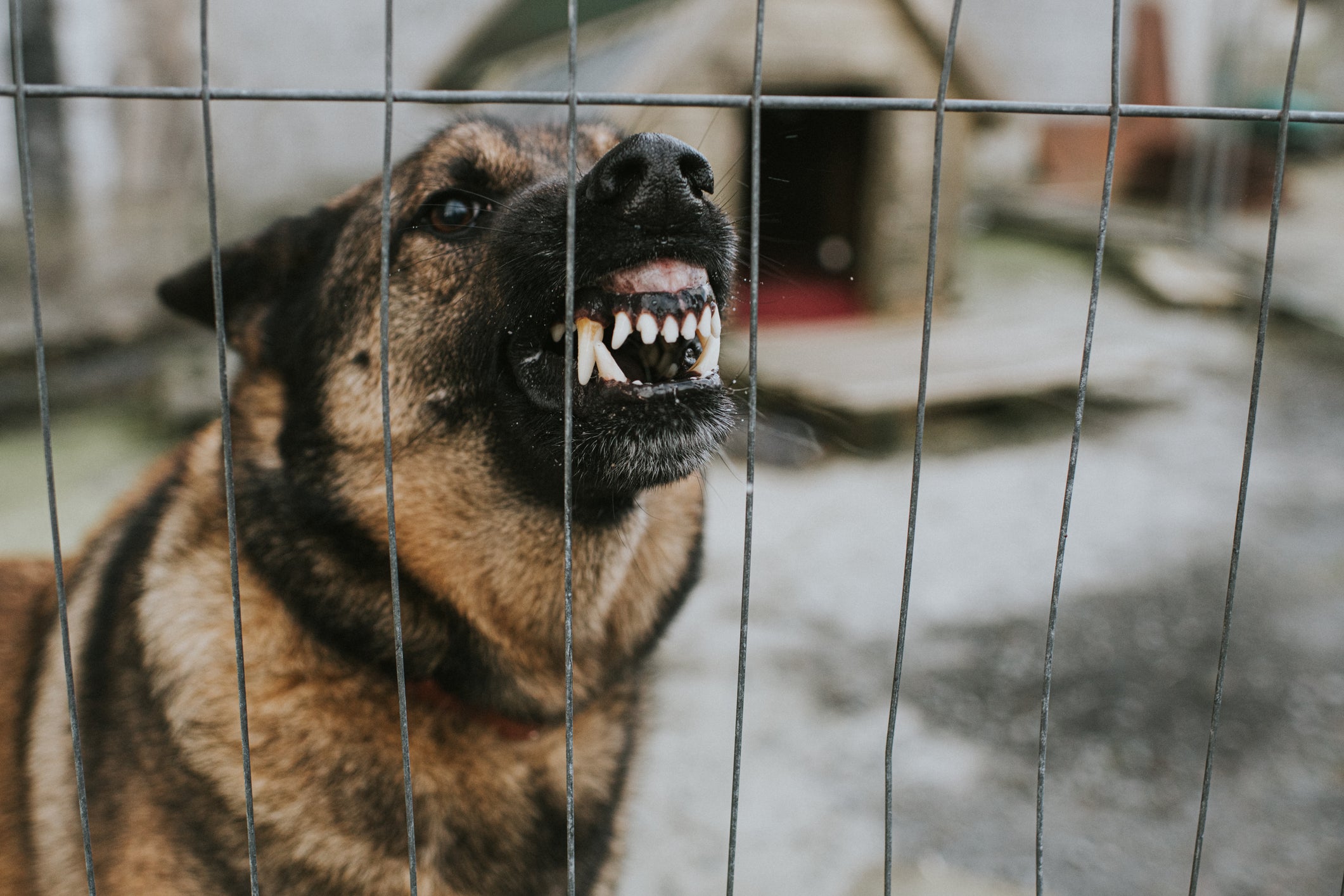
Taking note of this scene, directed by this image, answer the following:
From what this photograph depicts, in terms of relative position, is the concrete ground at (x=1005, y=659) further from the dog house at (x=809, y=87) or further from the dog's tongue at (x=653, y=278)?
the dog house at (x=809, y=87)

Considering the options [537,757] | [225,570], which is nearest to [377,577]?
[225,570]

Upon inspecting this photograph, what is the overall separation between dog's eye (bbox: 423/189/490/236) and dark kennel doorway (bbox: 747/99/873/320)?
4.90 meters

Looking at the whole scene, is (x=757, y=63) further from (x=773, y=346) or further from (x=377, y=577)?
(x=773, y=346)

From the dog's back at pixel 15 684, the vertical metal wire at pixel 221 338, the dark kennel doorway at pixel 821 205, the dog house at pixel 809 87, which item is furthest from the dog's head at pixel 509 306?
the dark kennel doorway at pixel 821 205

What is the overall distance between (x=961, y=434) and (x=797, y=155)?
2905 mm

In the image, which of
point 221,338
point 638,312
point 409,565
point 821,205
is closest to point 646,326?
point 638,312

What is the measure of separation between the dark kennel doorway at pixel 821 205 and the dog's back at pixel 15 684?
5113mm

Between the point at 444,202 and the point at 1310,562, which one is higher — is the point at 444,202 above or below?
above

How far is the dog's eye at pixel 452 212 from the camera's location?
1.86 meters

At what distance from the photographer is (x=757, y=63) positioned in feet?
3.72

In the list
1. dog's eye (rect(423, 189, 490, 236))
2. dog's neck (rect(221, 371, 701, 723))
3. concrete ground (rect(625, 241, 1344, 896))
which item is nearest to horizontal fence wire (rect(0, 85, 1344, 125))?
dog's eye (rect(423, 189, 490, 236))

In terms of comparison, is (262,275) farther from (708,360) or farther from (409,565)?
(708,360)

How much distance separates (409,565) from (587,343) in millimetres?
621

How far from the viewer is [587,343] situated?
148cm
